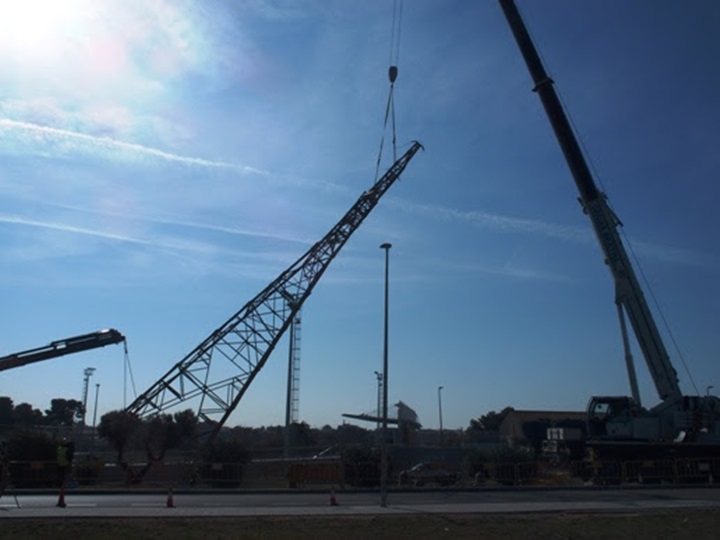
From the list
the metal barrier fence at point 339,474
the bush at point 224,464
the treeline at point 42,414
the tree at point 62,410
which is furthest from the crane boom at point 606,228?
the tree at point 62,410

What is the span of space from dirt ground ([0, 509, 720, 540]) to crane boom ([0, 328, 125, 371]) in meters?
17.9

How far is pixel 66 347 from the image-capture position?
36.4m

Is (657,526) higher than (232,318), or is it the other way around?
(232,318)

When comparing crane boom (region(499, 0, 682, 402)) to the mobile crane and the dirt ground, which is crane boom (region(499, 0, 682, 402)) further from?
the dirt ground

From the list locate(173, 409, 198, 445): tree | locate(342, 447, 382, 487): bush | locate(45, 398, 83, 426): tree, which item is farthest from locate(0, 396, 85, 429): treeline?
locate(342, 447, 382, 487): bush

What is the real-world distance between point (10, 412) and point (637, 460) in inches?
3933

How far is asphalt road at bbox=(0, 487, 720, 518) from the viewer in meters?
20.5

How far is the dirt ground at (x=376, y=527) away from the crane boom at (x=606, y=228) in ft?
53.3

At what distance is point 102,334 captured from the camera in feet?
123

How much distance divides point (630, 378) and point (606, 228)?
728 cm

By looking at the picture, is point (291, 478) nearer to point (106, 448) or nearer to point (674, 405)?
point (674, 405)

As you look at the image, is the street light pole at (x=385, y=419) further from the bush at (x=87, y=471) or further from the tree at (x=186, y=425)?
the tree at (x=186, y=425)

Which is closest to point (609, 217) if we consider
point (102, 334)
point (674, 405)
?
point (674, 405)

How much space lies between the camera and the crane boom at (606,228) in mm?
34500
